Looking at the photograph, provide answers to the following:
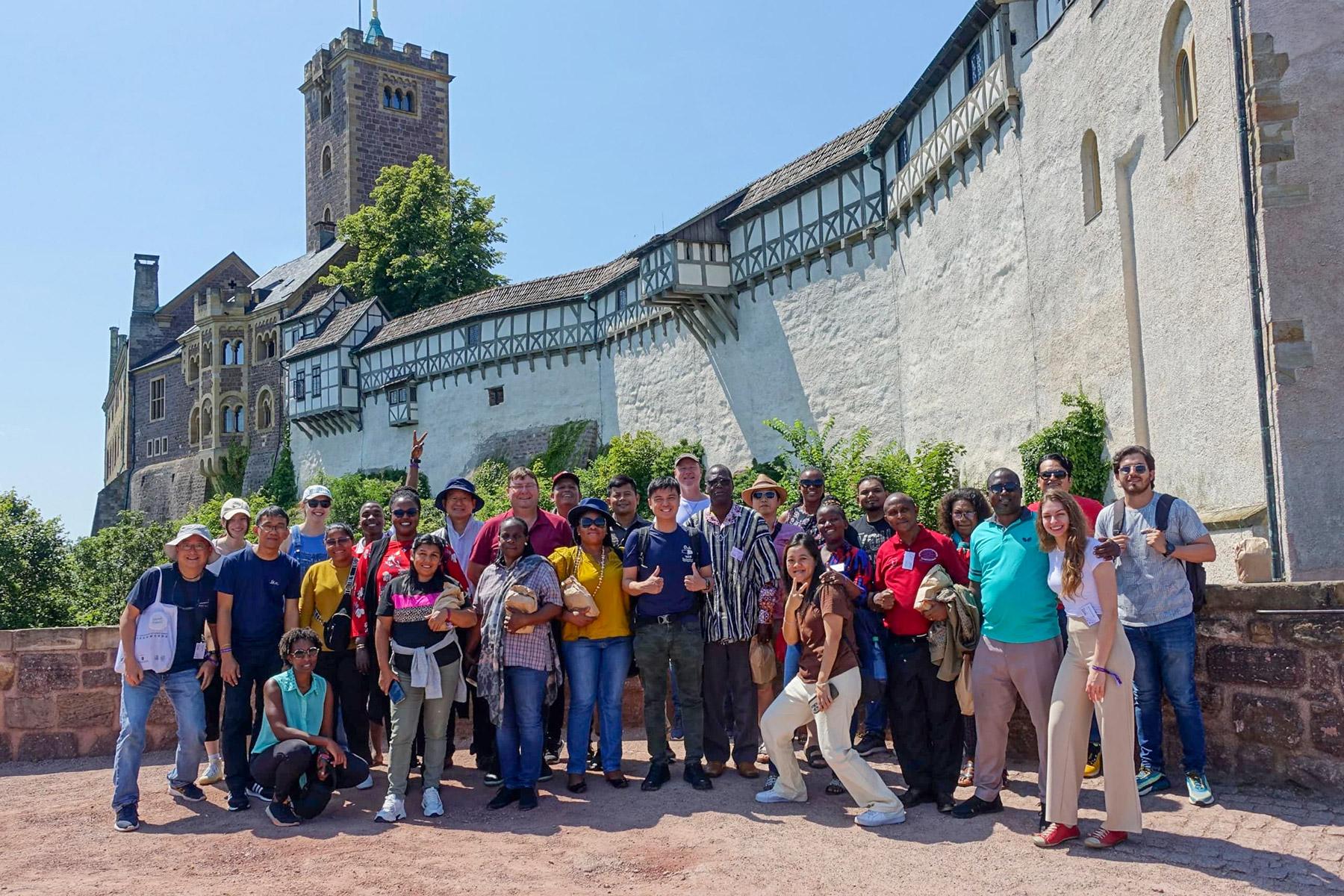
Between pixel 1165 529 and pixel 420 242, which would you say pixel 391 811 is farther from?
pixel 420 242

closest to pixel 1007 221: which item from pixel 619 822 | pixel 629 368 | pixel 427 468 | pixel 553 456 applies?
pixel 619 822

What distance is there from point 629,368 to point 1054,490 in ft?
83.6

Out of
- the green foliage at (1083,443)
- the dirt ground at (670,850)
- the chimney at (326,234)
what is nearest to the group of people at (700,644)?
the dirt ground at (670,850)

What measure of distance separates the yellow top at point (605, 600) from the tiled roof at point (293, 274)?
4450 cm

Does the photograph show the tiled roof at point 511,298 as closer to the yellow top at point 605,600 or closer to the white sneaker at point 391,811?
the yellow top at point 605,600

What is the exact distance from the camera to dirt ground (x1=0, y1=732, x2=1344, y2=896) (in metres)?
4.86

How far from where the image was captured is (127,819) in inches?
248

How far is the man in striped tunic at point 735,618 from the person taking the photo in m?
6.77

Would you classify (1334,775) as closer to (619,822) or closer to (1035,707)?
(1035,707)

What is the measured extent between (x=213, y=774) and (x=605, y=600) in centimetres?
291

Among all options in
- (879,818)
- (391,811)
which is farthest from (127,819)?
(879,818)

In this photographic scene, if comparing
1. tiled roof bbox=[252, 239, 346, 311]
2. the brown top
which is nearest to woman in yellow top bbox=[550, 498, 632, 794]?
the brown top

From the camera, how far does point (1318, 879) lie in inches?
182

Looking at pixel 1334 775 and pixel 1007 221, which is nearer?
pixel 1334 775
